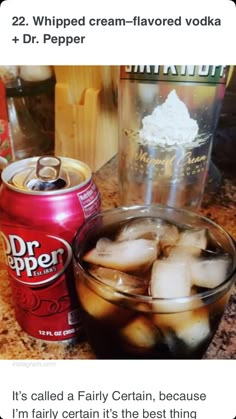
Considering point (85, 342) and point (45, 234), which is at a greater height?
point (45, 234)

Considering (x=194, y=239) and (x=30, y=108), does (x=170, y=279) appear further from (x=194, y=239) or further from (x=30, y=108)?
(x=30, y=108)

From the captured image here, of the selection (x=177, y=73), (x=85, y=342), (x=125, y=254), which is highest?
(x=177, y=73)

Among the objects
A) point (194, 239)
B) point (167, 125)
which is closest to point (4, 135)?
point (167, 125)

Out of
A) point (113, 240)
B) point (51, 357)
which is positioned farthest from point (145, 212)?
point (51, 357)

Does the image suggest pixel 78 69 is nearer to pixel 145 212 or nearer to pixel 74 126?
Answer: pixel 74 126

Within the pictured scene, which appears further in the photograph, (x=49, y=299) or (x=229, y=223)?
(x=229, y=223)

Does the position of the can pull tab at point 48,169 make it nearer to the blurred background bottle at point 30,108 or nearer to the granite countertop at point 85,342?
the granite countertop at point 85,342
